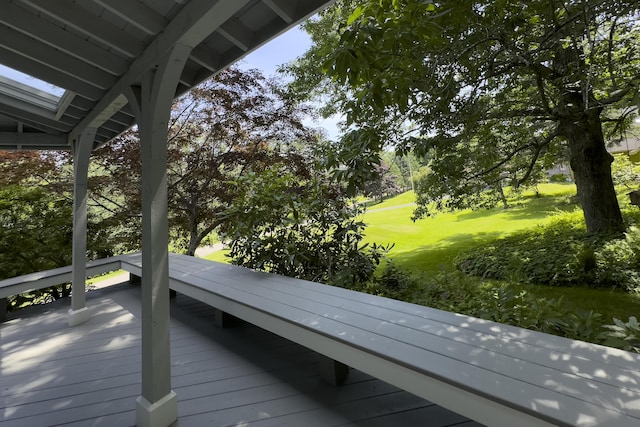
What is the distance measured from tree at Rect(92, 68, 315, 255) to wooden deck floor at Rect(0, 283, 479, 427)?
265 cm

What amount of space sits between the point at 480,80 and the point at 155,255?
3493 millimetres

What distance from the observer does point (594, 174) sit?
4.93 metres

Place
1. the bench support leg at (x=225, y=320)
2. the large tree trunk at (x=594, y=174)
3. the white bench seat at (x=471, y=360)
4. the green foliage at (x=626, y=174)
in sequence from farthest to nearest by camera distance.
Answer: the green foliage at (x=626, y=174) < the large tree trunk at (x=594, y=174) < the bench support leg at (x=225, y=320) < the white bench seat at (x=471, y=360)

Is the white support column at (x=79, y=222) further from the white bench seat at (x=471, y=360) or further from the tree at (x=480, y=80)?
the tree at (x=480, y=80)

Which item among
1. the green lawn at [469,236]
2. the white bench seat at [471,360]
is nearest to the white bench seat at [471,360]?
the white bench seat at [471,360]

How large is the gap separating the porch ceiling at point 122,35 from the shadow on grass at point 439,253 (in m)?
4.95

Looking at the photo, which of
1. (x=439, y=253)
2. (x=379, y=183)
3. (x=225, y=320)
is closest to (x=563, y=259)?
(x=439, y=253)

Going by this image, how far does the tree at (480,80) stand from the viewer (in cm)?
157

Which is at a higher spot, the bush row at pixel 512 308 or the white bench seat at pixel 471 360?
the white bench seat at pixel 471 360

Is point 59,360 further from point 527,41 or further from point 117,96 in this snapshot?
point 527,41

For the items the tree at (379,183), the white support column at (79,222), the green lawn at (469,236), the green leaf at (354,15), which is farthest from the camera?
the green lawn at (469,236)

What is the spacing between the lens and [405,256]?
24.3 feet

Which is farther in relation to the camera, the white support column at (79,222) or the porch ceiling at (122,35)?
the white support column at (79,222)

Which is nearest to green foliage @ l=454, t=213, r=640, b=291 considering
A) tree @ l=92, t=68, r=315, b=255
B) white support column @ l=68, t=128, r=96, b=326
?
tree @ l=92, t=68, r=315, b=255
